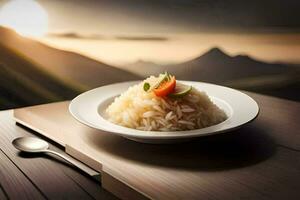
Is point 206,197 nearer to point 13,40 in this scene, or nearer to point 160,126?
point 160,126

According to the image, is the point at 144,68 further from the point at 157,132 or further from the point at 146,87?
the point at 157,132

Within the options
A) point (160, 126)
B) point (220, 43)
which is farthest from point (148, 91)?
point (220, 43)

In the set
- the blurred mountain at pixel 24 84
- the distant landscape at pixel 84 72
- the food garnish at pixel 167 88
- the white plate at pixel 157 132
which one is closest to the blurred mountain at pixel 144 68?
the distant landscape at pixel 84 72

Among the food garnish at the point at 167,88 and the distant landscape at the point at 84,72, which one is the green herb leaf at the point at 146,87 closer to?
the food garnish at the point at 167,88

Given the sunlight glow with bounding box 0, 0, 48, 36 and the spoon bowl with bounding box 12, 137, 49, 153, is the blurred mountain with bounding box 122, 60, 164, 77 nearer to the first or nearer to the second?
the sunlight glow with bounding box 0, 0, 48, 36

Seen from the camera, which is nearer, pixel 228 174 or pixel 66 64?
pixel 228 174

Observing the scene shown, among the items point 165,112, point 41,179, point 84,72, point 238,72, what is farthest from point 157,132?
point 84,72

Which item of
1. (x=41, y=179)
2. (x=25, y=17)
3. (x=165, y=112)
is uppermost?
(x=25, y=17)
